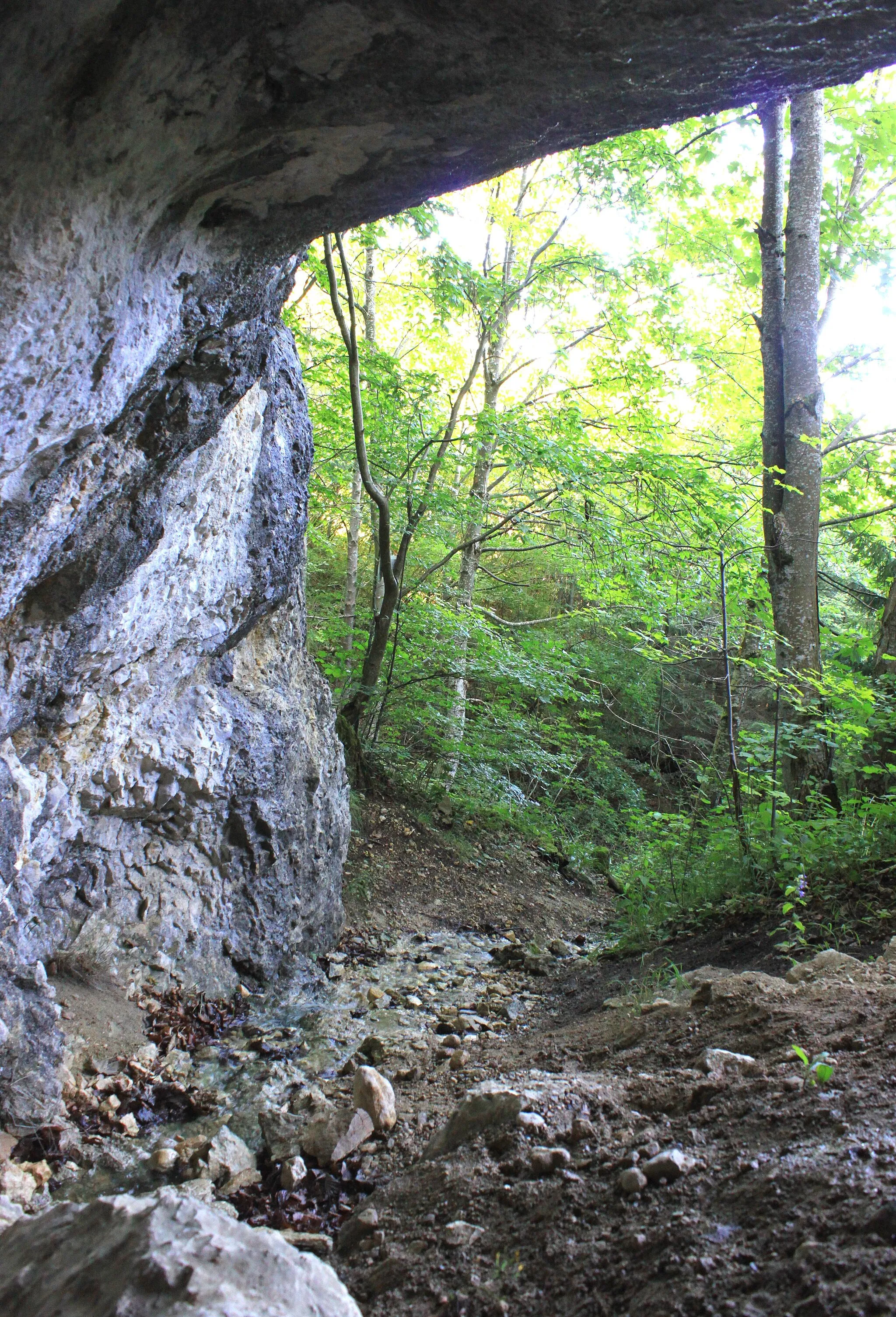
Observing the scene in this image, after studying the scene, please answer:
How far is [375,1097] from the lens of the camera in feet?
10.2

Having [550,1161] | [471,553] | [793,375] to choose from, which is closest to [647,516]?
[793,375]

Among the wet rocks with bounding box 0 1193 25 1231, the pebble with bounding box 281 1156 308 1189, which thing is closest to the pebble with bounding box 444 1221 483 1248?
the pebble with bounding box 281 1156 308 1189

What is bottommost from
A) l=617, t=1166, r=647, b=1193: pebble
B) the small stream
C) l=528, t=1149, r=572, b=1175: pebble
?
the small stream

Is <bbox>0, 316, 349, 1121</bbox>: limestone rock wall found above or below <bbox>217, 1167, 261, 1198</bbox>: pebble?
above

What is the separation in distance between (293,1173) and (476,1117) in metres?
0.72

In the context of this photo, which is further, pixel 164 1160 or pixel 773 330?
pixel 773 330

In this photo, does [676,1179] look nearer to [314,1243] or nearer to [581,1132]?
[581,1132]

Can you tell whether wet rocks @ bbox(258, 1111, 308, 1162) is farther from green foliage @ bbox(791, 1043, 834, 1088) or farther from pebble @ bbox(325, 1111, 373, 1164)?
green foliage @ bbox(791, 1043, 834, 1088)

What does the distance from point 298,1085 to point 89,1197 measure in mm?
1149

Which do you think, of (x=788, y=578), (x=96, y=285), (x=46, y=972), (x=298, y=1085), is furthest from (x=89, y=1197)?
(x=788, y=578)

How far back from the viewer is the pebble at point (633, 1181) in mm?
2053

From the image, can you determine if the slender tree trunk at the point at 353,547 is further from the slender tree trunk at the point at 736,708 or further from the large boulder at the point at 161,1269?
the large boulder at the point at 161,1269

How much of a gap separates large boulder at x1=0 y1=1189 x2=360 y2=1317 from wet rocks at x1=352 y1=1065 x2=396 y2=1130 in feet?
4.60

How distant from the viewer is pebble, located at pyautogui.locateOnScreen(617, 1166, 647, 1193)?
2053 millimetres
